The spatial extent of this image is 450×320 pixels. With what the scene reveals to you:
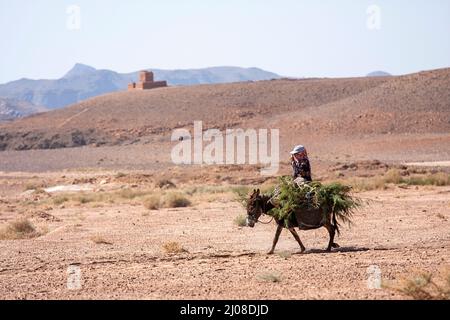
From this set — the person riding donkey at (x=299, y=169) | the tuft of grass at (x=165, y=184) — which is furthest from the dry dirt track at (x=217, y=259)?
the tuft of grass at (x=165, y=184)

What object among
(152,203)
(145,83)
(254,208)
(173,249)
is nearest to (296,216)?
(254,208)

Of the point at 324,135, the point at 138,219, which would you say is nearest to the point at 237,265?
the point at 138,219

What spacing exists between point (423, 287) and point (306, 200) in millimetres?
4697

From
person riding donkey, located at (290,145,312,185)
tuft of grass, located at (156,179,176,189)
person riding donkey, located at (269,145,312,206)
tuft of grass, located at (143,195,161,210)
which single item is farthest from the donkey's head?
tuft of grass, located at (156,179,176,189)

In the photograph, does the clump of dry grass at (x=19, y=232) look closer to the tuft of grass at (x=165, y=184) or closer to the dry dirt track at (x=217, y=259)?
the dry dirt track at (x=217, y=259)

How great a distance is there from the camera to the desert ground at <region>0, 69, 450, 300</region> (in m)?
13.8

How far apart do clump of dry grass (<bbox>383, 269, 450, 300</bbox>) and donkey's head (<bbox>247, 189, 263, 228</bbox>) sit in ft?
14.4

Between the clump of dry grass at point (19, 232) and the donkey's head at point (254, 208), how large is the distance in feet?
27.5

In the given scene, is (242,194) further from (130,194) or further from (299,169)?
(130,194)

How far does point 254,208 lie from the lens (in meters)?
16.5

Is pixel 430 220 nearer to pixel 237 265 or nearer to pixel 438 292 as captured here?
pixel 237 265

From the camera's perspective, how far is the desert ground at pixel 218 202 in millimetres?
13805

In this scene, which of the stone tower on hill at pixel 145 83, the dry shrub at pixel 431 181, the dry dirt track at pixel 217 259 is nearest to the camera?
the dry dirt track at pixel 217 259

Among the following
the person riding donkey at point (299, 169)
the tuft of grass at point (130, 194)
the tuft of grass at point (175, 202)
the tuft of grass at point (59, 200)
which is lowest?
the tuft of grass at point (59, 200)
